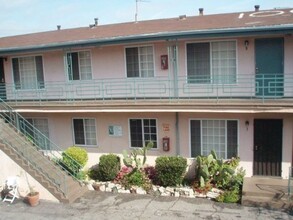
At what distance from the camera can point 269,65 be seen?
40.4ft

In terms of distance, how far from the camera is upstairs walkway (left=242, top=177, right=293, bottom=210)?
1077cm

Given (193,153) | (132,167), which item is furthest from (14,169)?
(193,153)

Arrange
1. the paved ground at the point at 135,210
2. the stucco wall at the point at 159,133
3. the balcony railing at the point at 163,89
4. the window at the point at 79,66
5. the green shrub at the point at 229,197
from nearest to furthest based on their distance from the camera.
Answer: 1. the paved ground at the point at 135,210
2. the green shrub at the point at 229,197
3. the stucco wall at the point at 159,133
4. the balcony railing at the point at 163,89
5. the window at the point at 79,66

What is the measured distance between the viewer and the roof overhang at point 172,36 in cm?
1121

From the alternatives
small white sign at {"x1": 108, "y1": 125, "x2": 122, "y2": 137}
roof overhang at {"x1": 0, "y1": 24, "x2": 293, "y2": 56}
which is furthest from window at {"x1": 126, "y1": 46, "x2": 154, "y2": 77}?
small white sign at {"x1": 108, "y1": 125, "x2": 122, "y2": 137}

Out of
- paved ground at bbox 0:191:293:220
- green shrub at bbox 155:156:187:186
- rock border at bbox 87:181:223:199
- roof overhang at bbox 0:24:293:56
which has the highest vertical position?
roof overhang at bbox 0:24:293:56

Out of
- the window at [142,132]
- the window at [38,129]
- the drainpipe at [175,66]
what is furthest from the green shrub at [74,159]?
Answer: the drainpipe at [175,66]

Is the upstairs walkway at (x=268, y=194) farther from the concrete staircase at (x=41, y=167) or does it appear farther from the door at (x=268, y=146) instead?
the concrete staircase at (x=41, y=167)

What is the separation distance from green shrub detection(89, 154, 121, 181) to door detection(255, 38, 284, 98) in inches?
263

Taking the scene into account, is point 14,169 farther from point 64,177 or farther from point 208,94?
point 208,94

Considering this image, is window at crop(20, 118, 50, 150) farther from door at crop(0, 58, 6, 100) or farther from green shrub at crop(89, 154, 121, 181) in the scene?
green shrub at crop(89, 154, 121, 181)

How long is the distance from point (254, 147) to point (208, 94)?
112 inches

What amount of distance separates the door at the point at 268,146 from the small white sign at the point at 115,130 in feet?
19.5

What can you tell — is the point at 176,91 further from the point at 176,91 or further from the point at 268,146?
the point at 268,146
